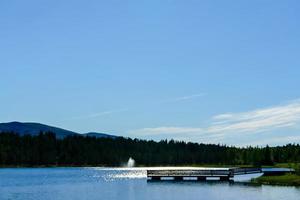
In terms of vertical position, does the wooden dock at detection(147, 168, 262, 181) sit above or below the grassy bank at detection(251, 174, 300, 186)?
above

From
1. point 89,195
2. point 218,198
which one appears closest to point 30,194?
point 89,195

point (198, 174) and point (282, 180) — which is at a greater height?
point (198, 174)

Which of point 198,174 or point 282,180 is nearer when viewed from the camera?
point 282,180

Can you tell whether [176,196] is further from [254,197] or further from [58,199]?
[58,199]

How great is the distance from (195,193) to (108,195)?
13.9 meters

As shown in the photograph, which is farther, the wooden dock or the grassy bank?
the wooden dock

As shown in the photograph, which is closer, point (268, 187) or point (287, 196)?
point (287, 196)

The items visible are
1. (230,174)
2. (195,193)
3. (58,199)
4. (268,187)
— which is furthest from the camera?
(230,174)

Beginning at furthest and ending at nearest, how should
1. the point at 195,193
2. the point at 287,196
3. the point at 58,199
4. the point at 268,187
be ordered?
1. the point at 268,187
2. the point at 195,193
3. the point at 58,199
4. the point at 287,196

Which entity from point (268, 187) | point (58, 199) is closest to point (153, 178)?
point (268, 187)

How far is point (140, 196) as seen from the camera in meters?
85.9

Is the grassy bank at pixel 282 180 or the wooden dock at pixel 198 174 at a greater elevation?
the wooden dock at pixel 198 174

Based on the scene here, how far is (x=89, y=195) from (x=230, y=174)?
45.6 m

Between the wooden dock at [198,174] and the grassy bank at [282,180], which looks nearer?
the grassy bank at [282,180]
